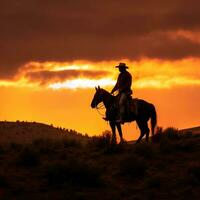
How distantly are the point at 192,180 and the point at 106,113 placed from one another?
36.9 ft

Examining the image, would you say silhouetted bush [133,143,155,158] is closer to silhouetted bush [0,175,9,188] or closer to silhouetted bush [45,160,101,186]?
silhouetted bush [45,160,101,186]

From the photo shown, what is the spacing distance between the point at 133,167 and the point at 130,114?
831 cm

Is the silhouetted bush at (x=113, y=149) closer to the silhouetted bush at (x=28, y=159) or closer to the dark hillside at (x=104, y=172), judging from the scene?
the dark hillside at (x=104, y=172)

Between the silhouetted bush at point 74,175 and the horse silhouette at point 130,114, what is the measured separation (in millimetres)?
9209

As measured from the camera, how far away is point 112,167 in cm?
3164

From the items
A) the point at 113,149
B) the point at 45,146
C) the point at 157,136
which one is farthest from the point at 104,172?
the point at 157,136

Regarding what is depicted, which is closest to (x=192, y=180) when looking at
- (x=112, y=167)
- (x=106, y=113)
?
(x=112, y=167)

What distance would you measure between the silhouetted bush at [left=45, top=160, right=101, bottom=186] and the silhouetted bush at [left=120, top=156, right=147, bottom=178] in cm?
145

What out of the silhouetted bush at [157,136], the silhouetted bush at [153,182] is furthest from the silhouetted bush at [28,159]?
the silhouetted bush at [157,136]

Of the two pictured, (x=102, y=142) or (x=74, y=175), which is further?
(x=102, y=142)

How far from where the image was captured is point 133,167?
30.3 meters

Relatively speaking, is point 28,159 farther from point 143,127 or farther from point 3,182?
point 143,127

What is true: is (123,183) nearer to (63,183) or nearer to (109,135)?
(63,183)

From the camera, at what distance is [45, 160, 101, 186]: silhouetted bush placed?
28.7 meters
